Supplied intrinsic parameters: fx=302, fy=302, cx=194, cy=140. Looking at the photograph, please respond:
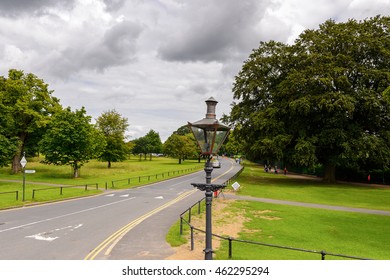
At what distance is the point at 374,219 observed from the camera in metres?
17.8

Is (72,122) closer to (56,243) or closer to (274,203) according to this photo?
(274,203)

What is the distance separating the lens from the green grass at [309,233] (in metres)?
10.8

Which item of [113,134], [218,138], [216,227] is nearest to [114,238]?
[216,227]

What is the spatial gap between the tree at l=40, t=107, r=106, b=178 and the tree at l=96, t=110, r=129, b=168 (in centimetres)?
1917

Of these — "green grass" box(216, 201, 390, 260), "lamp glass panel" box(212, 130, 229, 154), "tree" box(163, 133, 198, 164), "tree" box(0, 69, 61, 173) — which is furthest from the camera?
"tree" box(163, 133, 198, 164)

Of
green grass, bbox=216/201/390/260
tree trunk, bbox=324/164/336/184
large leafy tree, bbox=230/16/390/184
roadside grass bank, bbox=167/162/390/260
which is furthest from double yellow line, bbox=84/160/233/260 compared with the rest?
tree trunk, bbox=324/164/336/184

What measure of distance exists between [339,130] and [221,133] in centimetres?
3110

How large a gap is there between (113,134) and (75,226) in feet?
170

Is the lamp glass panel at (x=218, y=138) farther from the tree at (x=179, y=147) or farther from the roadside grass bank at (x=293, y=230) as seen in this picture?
the tree at (x=179, y=147)

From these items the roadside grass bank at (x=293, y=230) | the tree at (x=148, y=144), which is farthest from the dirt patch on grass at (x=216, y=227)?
the tree at (x=148, y=144)

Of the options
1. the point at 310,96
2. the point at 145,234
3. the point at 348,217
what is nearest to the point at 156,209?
the point at 145,234

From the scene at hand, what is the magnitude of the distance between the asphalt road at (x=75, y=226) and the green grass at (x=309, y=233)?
4.44m

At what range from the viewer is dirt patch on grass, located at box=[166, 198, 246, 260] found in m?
10.2

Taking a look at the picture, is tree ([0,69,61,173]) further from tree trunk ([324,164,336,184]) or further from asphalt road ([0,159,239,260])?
tree trunk ([324,164,336,184])
